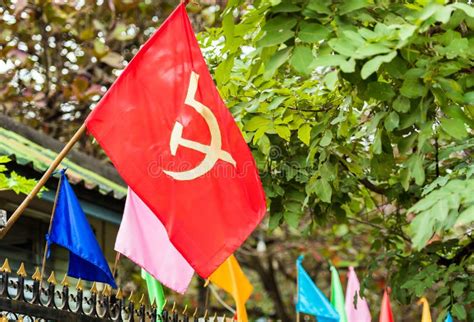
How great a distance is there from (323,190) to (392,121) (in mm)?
1582

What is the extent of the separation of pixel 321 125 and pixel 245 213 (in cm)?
122

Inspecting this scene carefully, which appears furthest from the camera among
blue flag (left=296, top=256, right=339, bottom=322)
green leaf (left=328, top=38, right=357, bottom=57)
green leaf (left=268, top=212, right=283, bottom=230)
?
blue flag (left=296, top=256, right=339, bottom=322)

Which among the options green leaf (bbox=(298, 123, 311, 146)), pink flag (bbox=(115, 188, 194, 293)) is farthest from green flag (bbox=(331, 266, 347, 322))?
green leaf (bbox=(298, 123, 311, 146))

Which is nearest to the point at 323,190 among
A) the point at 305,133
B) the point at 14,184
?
the point at 305,133

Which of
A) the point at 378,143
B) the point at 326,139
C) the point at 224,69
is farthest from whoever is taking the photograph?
the point at 326,139

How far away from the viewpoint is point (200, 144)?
609 cm

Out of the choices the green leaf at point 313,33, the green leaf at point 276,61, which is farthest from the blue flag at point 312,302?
the green leaf at point 313,33

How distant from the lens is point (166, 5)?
584 inches

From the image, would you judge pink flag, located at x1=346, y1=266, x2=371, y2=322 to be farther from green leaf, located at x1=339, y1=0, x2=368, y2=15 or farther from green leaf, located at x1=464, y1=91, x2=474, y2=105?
green leaf, located at x1=339, y1=0, x2=368, y2=15

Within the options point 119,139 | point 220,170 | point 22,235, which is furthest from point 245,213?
point 22,235

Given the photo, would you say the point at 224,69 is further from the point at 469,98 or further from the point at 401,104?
the point at 469,98

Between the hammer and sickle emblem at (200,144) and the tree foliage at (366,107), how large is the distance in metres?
0.48

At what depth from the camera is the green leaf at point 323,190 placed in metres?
7.39

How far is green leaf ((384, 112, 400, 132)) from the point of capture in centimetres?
593
